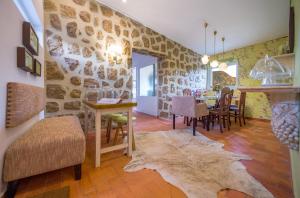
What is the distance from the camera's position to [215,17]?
10.8 ft

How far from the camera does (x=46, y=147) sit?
1290 millimetres

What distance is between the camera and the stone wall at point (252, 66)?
13.7ft

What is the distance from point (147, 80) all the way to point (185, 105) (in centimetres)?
267

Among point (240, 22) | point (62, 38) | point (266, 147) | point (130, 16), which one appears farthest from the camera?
point (130, 16)

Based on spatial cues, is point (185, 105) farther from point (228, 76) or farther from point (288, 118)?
point (228, 76)

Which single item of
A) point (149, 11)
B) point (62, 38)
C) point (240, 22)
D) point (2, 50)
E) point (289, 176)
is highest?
point (149, 11)

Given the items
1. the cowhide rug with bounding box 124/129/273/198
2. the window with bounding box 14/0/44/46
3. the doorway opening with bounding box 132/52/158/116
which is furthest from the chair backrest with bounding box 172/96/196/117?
the window with bounding box 14/0/44/46

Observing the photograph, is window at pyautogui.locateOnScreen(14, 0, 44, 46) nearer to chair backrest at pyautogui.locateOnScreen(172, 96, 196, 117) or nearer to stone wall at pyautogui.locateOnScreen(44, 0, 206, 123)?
stone wall at pyautogui.locateOnScreen(44, 0, 206, 123)

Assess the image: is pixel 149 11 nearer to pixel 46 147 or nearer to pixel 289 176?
pixel 46 147

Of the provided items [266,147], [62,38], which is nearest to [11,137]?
[62,38]

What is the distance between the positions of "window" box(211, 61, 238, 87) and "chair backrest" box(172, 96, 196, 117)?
276 centimetres

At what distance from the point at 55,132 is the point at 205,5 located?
11.4ft

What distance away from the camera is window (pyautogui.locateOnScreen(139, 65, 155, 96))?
Result: 204 inches

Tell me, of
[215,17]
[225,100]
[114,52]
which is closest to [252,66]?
[225,100]
